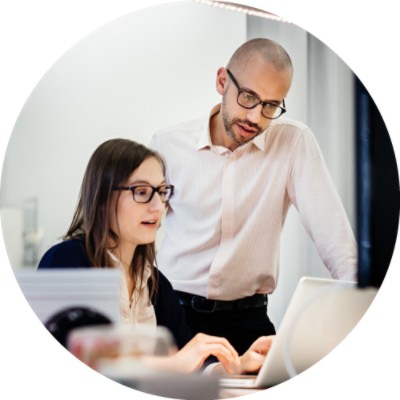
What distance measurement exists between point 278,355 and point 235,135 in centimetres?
55

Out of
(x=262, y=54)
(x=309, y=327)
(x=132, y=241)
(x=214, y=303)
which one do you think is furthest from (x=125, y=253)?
(x=262, y=54)

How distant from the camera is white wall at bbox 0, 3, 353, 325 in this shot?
206 cm

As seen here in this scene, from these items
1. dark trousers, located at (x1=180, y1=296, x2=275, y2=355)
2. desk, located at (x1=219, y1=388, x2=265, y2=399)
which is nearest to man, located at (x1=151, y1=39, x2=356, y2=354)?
dark trousers, located at (x1=180, y1=296, x2=275, y2=355)

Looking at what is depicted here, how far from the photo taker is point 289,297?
2.05 metres

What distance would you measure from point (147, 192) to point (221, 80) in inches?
13.0

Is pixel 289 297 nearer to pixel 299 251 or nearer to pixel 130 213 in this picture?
pixel 299 251

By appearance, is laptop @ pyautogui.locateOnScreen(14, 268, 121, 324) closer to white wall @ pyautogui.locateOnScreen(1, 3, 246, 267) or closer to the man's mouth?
white wall @ pyautogui.locateOnScreen(1, 3, 246, 267)

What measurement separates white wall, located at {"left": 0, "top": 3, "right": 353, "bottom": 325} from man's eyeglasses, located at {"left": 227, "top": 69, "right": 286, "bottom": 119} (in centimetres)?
4

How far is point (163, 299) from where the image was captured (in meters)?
2.07

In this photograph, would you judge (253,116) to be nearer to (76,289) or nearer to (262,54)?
(262,54)

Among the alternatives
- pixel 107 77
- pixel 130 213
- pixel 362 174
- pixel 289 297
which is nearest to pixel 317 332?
pixel 289 297

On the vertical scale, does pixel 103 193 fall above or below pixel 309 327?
above

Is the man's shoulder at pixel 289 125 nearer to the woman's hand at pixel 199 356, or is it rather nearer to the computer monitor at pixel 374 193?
the computer monitor at pixel 374 193

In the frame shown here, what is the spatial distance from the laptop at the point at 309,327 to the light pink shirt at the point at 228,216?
0.06 m
